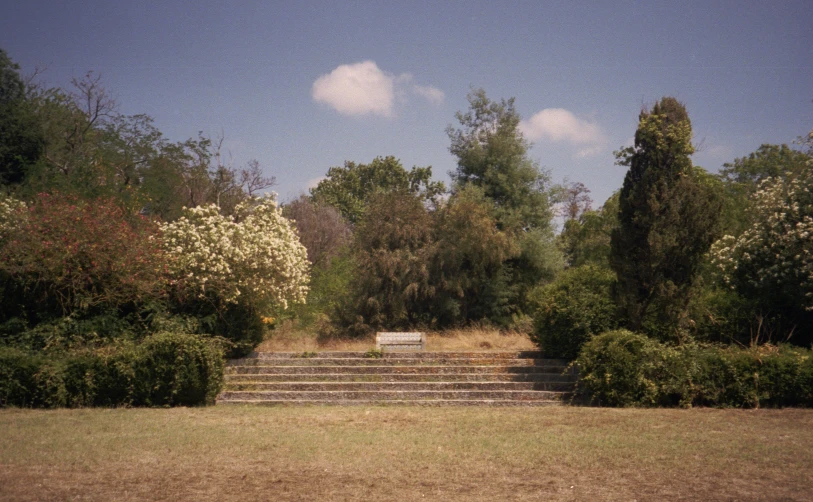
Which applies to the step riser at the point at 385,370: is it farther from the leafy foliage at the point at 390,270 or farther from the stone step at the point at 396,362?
the leafy foliage at the point at 390,270

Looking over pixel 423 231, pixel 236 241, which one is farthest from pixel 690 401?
pixel 423 231

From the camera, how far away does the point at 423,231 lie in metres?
24.7

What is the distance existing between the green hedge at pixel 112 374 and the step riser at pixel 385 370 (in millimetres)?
2474

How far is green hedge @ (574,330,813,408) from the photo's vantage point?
504 inches

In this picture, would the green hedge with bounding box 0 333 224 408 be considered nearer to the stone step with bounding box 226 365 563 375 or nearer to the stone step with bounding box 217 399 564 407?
the stone step with bounding box 217 399 564 407

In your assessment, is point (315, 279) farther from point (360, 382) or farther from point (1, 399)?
point (1, 399)

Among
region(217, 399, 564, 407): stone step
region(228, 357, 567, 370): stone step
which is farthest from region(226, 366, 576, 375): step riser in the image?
region(217, 399, 564, 407): stone step

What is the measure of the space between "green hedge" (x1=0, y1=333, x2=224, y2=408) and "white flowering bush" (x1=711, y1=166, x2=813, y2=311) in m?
13.0

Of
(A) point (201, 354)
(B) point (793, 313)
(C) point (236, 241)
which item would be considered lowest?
(A) point (201, 354)

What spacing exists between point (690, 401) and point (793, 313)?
5.12 meters

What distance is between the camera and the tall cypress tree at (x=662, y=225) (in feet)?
48.8

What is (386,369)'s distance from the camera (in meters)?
15.5

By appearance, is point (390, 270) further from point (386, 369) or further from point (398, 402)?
point (398, 402)

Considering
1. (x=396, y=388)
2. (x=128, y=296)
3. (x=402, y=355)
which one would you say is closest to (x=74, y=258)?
(x=128, y=296)
